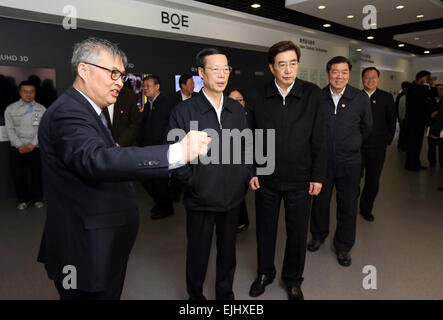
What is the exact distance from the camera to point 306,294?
8.42 ft

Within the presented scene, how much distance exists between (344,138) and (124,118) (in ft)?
8.29

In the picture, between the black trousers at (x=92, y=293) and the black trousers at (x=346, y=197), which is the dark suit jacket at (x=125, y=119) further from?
the black trousers at (x=92, y=293)

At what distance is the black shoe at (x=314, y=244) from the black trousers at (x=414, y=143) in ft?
15.5

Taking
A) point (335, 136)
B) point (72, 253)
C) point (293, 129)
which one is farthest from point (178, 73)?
point (72, 253)

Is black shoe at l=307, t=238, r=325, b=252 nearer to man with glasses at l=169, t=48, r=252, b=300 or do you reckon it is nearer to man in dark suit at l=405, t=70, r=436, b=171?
man with glasses at l=169, t=48, r=252, b=300

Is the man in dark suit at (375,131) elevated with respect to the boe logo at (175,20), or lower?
lower

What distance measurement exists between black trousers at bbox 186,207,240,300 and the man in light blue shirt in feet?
11.8

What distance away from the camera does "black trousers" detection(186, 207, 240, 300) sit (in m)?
2.13

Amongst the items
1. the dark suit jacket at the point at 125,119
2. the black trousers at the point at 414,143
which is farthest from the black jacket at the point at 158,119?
the black trousers at the point at 414,143

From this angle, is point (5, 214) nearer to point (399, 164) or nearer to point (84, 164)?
point (84, 164)

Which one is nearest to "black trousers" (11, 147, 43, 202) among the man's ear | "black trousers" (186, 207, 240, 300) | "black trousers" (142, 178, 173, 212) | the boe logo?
"black trousers" (142, 178, 173, 212)

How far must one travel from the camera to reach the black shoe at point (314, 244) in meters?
3.37

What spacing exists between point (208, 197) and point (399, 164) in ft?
23.4

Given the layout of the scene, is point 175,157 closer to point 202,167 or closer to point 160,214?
point 202,167
